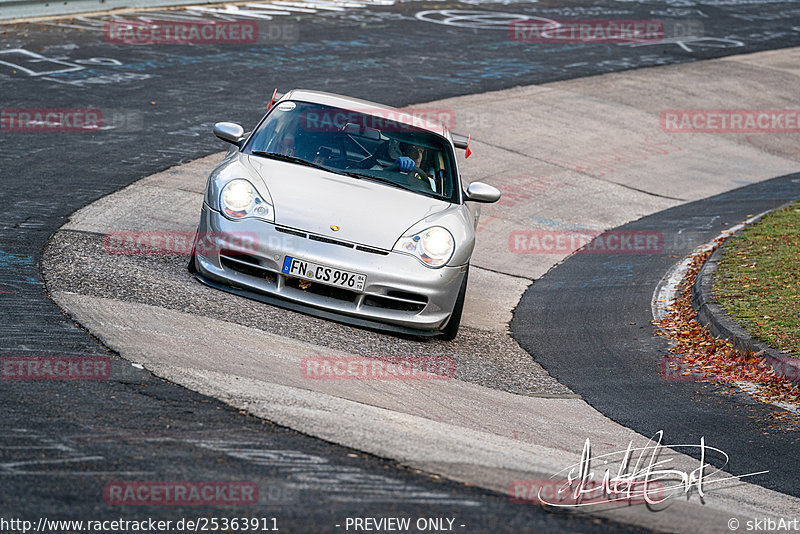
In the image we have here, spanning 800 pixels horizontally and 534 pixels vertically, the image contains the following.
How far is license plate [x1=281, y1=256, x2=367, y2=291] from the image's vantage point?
6637mm

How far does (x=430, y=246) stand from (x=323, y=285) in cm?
87

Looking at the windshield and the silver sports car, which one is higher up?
the windshield

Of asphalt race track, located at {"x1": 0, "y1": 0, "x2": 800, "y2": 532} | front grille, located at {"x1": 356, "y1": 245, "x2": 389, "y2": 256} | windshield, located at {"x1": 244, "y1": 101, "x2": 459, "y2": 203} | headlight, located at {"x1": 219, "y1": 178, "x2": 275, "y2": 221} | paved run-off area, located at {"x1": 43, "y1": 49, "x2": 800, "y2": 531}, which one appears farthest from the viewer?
windshield, located at {"x1": 244, "y1": 101, "x2": 459, "y2": 203}

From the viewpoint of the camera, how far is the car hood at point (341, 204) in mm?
6816

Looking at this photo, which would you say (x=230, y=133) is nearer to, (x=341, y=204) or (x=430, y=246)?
(x=341, y=204)

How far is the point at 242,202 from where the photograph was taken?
6961 millimetres

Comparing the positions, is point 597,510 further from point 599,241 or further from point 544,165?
point 544,165

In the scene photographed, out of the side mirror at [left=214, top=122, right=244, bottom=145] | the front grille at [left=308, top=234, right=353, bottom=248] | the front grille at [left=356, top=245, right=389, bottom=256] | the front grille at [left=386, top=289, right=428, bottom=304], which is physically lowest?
the front grille at [left=386, top=289, right=428, bottom=304]

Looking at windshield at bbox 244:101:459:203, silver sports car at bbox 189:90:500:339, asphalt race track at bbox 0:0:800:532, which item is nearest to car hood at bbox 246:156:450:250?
silver sports car at bbox 189:90:500:339

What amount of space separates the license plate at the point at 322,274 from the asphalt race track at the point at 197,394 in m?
1.54

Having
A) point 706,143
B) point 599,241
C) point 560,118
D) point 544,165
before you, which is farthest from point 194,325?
point 706,143

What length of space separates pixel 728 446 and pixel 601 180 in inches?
328

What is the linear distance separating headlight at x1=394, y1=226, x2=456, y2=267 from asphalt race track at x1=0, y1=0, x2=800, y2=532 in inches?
47.3

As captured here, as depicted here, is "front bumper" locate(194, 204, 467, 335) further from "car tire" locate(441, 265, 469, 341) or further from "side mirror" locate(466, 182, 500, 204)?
"side mirror" locate(466, 182, 500, 204)
